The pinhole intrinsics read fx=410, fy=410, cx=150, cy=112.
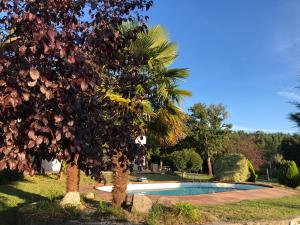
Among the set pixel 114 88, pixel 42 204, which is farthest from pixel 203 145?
pixel 114 88

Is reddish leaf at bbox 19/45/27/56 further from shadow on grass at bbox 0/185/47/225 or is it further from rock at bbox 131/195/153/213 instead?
shadow on grass at bbox 0/185/47/225

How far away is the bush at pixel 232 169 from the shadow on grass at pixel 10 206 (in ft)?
50.8

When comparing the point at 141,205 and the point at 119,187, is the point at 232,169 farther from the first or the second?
the point at 141,205

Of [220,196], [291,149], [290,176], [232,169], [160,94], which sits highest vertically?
[291,149]

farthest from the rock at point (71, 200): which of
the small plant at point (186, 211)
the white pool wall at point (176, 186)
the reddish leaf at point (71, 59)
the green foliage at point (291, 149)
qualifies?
the green foliage at point (291, 149)

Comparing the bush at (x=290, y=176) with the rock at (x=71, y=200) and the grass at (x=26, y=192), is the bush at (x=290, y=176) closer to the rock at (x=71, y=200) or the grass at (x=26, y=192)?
the grass at (x=26, y=192)

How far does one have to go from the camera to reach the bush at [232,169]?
27641mm

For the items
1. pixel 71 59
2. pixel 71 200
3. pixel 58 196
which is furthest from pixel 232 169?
pixel 71 59

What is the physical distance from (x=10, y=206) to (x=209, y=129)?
31.1 meters

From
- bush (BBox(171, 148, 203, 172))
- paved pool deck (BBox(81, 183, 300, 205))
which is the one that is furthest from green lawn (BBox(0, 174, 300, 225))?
bush (BBox(171, 148, 203, 172))

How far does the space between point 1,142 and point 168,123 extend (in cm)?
945

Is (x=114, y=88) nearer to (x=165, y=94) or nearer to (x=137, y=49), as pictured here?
(x=137, y=49)

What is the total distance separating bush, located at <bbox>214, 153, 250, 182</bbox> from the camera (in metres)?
27.6

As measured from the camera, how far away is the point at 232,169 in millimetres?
28031
